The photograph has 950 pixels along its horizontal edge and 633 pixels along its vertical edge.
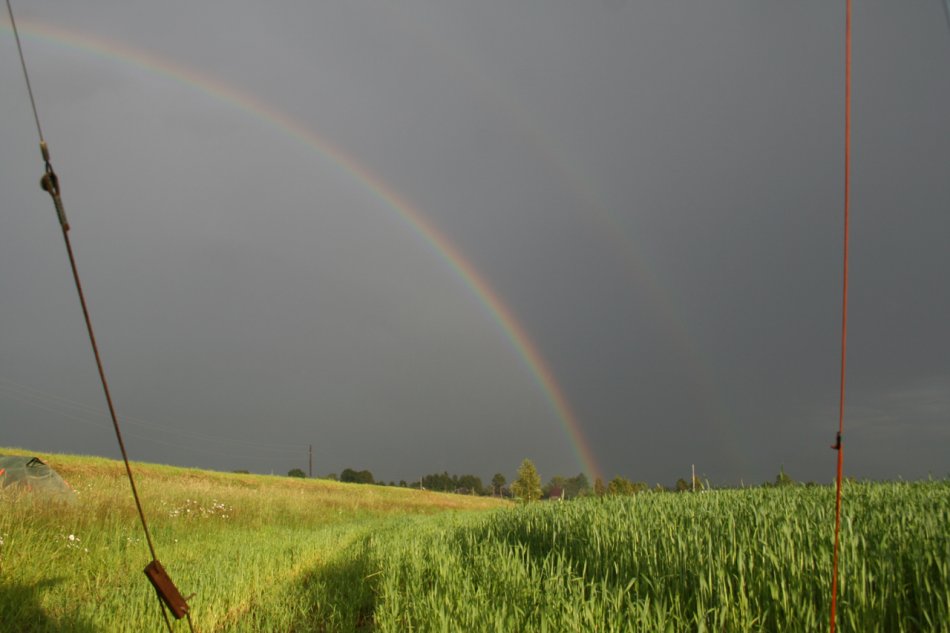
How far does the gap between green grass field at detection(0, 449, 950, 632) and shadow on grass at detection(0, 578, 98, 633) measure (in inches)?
1.0

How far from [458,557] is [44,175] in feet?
17.8

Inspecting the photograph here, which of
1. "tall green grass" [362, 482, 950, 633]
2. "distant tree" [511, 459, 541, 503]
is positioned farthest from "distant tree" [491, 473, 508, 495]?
"tall green grass" [362, 482, 950, 633]

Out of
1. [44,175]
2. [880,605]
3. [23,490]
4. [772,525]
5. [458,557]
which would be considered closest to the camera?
[44,175]

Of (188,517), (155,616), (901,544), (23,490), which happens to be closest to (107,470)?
(188,517)

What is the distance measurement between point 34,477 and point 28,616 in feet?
28.4

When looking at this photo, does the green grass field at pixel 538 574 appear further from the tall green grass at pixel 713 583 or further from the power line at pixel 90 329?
the power line at pixel 90 329

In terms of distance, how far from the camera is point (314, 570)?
884cm

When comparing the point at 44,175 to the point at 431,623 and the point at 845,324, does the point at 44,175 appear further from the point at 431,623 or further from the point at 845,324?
the point at 431,623

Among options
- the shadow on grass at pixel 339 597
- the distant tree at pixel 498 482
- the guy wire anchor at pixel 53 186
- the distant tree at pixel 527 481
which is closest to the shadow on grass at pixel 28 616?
the shadow on grass at pixel 339 597

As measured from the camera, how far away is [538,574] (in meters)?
5.15

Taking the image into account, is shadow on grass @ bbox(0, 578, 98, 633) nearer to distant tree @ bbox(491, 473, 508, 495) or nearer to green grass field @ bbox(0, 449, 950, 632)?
green grass field @ bbox(0, 449, 950, 632)

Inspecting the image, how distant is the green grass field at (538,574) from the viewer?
3.41m

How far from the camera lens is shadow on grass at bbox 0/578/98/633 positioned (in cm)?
506

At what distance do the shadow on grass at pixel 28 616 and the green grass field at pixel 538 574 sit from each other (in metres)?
0.03
